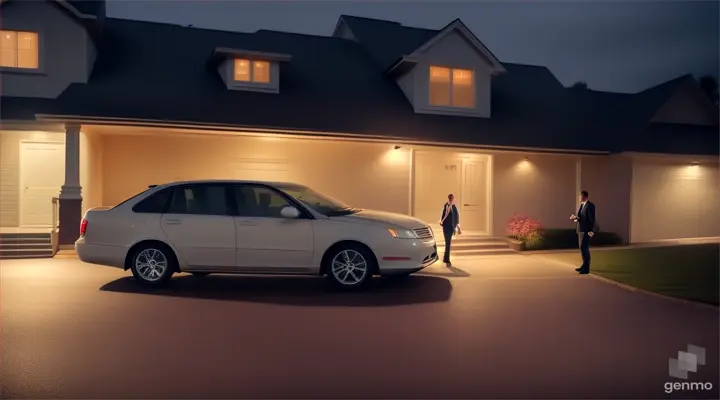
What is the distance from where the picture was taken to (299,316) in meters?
6.93

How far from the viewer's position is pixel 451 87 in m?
17.0

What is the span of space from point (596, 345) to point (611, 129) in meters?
14.3

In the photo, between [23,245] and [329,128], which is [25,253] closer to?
[23,245]

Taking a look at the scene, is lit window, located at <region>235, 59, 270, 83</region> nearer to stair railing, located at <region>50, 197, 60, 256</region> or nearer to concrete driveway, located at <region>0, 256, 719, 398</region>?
stair railing, located at <region>50, 197, 60, 256</region>

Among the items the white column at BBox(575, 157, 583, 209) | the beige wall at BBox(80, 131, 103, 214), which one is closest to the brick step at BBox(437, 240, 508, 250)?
the white column at BBox(575, 157, 583, 209)

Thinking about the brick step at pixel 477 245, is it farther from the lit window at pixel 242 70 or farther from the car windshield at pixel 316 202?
the lit window at pixel 242 70

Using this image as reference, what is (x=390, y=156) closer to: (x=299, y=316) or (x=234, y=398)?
(x=299, y=316)

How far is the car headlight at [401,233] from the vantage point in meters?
8.39

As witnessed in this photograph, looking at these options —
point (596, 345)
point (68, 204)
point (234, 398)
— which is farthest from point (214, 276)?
point (596, 345)

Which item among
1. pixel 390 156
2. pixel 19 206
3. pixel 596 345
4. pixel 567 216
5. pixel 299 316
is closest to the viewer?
pixel 596 345

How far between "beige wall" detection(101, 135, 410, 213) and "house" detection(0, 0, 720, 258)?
4 centimetres

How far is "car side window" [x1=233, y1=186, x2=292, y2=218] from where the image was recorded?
8.59 meters

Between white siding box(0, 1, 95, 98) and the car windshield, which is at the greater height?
white siding box(0, 1, 95, 98)

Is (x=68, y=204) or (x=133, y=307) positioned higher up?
(x=68, y=204)
